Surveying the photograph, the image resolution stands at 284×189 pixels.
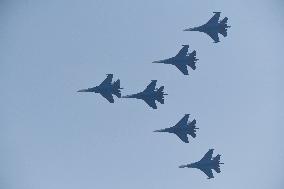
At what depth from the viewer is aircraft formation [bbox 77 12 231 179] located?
101m

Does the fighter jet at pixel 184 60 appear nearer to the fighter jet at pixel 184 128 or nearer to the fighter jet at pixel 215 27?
the fighter jet at pixel 215 27

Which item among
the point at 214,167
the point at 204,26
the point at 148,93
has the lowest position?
the point at 214,167

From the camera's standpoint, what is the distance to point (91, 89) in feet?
335

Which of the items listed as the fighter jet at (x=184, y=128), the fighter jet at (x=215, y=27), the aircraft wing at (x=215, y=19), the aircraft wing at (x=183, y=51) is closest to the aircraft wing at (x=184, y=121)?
the fighter jet at (x=184, y=128)

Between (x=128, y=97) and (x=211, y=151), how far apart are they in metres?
19.2

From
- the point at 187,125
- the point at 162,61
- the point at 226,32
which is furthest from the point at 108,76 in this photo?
the point at 226,32

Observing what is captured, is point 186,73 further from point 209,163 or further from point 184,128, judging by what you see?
point 209,163

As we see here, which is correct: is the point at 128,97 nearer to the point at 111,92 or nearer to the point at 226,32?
the point at 111,92

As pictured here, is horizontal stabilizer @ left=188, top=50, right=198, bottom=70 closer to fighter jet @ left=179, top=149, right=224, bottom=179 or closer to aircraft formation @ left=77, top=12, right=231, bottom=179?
aircraft formation @ left=77, top=12, right=231, bottom=179

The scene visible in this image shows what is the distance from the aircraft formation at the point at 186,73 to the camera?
100750 mm

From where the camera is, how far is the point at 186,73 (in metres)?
104

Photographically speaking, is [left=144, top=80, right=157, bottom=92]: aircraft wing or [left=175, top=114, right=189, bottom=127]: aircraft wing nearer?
[left=144, top=80, right=157, bottom=92]: aircraft wing

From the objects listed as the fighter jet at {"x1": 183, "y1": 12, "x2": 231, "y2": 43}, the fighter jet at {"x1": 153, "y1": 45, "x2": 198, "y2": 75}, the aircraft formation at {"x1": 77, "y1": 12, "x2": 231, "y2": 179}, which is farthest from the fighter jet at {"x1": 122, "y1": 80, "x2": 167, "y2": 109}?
the fighter jet at {"x1": 183, "y1": 12, "x2": 231, "y2": 43}

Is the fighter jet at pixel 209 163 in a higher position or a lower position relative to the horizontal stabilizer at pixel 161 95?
lower
